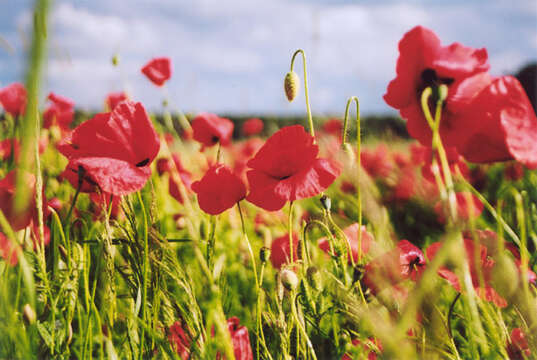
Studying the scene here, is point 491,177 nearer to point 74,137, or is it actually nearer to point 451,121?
point 451,121

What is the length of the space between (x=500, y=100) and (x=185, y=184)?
92 centimetres

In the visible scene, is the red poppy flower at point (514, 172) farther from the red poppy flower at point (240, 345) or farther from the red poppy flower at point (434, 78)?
the red poppy flower at point (240, 345)

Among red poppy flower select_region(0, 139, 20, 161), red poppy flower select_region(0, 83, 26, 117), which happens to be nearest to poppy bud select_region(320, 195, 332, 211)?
red poppy flower select_region(0, 139, 20, 161)

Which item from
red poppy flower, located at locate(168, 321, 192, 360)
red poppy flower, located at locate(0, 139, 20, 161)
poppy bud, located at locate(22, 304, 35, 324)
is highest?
red poppy flower, located at locate(0, 139, 20, 161)

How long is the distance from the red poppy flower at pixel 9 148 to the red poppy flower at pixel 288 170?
3.34ft

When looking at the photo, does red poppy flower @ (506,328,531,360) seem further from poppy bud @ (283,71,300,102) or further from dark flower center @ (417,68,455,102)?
poppy bud @ (283,71,300,102)

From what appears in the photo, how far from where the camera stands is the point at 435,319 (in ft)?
1.72

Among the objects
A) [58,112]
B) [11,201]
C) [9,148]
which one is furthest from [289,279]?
[58,112]

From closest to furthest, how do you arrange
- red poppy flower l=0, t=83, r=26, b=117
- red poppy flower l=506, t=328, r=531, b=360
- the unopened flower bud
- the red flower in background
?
the unopened flower bud < red poppy flower l=506, t=328, r=531, b=360 < the red flower in background < red poppy flower l=0, t=83, r=26, b=117

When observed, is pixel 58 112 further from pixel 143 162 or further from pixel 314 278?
Answer: pixel 314 278

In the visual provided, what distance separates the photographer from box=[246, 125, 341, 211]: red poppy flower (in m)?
0.69

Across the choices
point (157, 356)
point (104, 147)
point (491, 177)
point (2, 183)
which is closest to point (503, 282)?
point (157, 356)

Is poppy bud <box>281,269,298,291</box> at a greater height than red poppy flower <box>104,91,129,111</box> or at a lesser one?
lesser

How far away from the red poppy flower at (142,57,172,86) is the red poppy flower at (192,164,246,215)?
0.74 metres
